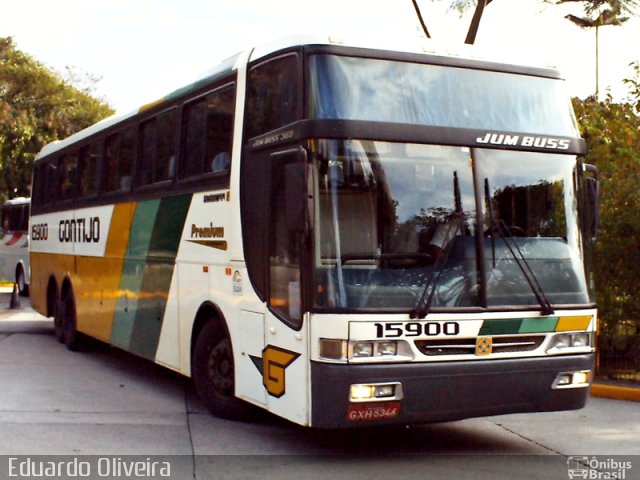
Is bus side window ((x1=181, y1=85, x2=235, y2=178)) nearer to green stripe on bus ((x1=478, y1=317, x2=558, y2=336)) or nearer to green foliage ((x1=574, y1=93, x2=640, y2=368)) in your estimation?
green stripe on bus ((x1=478, y1=317, x2=558, y2=336))

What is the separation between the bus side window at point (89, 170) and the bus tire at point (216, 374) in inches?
180

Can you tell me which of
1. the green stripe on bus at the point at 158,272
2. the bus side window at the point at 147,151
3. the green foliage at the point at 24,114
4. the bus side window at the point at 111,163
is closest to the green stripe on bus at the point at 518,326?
the green stripe on bus at the point at 158,272

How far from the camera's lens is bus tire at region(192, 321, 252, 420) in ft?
29.2

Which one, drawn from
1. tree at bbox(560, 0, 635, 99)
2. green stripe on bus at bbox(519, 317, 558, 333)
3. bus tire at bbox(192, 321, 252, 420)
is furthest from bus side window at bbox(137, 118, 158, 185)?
tree at bbox(560, 0, 635, 99)

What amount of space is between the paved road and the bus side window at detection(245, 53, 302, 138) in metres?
2.59

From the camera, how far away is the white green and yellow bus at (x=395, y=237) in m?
7.03

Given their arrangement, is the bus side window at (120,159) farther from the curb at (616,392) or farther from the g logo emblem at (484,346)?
the curb at (616,392)

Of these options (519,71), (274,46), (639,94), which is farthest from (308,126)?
(639,94)

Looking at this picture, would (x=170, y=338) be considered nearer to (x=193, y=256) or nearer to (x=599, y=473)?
(x=193, y=256)

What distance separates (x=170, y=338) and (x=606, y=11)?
16483mm

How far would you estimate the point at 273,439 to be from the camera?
8.38m

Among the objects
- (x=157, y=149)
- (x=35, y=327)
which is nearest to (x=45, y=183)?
(x=35, y=327)

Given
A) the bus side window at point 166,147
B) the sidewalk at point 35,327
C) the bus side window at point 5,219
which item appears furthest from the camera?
the bus side window at point 5,219

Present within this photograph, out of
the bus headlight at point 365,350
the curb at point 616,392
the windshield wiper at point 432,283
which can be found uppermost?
the windshield wiper at point 432,283
